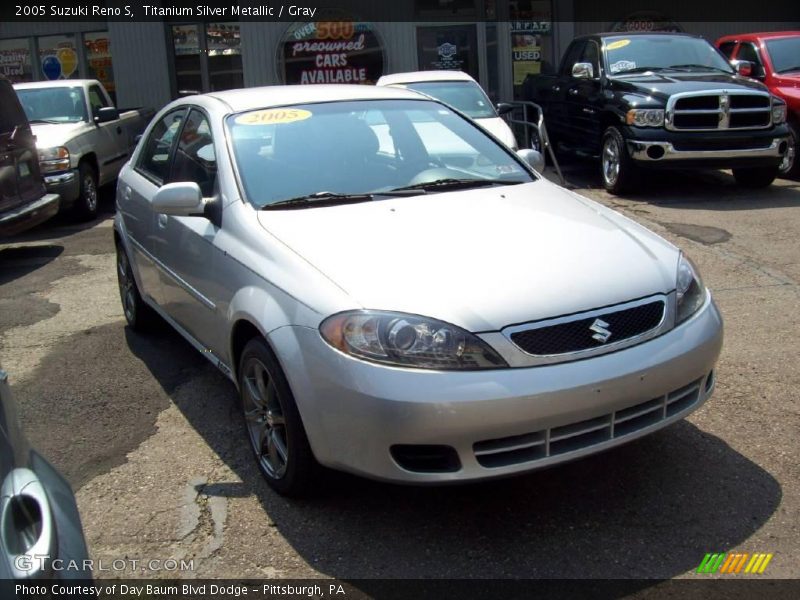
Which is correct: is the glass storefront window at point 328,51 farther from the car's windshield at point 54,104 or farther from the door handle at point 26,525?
the door handle at point 26,525

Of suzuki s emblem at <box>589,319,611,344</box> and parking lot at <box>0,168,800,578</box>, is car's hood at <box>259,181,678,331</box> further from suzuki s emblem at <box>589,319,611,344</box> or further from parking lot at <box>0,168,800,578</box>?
parking lot at <box>0,168,800,578</box>

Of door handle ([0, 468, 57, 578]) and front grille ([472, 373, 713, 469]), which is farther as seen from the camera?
front grille ([472, 373, 713, 469])

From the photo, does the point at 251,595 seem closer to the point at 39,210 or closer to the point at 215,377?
the point at 215,377

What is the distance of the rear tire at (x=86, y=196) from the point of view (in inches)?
421

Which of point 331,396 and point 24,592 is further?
point 331,396

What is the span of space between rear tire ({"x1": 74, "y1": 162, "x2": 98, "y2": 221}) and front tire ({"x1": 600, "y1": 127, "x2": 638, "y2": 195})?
20.8ft

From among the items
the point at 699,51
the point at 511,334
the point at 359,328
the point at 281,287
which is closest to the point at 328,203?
the point at 281,287

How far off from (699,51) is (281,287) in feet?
30.6

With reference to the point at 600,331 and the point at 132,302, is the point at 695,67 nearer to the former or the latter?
the point at 132,302

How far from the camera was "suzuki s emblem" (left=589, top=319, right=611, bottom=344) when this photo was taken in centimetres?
315

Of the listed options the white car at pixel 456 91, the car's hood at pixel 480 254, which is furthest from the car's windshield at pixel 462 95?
the car's hood at pixel 480 254

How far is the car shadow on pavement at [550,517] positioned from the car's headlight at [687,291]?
0.71 metres

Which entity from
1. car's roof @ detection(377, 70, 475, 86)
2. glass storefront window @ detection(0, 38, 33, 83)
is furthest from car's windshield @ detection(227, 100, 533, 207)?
glass storefront window @ detection(0, 38, 33, 83)

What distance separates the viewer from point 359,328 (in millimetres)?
3090
